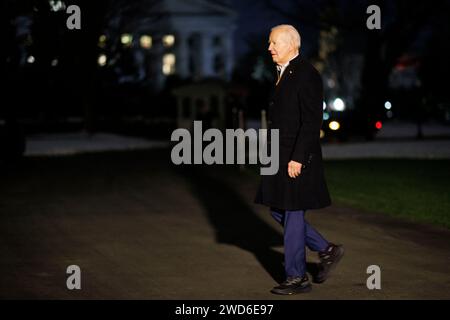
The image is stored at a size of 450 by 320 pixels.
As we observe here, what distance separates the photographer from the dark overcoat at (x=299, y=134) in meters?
7.67

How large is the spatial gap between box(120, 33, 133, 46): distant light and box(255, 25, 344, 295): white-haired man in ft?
118

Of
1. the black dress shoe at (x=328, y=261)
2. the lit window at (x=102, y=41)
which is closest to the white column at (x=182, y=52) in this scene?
the lit window at (x=102, y=41)

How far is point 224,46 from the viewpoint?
10700 centimetres

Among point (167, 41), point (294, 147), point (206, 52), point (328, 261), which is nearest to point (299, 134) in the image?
point (294, 147)

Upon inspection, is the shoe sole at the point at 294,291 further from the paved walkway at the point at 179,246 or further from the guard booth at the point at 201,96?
the guard booth at the point at 201,96

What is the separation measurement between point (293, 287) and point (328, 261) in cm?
48

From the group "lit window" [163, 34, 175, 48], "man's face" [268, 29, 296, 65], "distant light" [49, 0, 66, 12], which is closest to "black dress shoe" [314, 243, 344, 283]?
"man's face" [268, 29, 296, 65]

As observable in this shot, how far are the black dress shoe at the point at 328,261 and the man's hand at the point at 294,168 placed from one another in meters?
0.83

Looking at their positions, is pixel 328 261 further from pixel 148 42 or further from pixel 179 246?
pixel 148 42

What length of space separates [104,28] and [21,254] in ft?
106

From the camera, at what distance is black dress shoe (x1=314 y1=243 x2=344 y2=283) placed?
8.12 meters

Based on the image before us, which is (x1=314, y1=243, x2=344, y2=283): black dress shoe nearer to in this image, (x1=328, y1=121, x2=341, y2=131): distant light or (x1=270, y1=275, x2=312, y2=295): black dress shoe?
(x1=270, y1=275, x2=312, y2=295): black dress shoe

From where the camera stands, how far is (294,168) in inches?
302
